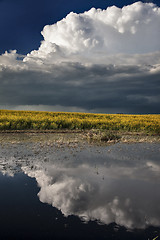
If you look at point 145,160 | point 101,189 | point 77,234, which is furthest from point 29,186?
point 145,160

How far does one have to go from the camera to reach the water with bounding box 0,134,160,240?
2660 millimetres

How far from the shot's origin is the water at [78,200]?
2660 millimetres

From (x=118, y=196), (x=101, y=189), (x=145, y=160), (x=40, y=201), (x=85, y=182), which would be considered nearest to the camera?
(x=40, y=201)

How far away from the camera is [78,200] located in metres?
3.53

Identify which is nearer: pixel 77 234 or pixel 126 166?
pixel 77 234

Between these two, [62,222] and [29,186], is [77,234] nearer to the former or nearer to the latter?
[62,222]

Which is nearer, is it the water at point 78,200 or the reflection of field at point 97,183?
the water at point 78,200

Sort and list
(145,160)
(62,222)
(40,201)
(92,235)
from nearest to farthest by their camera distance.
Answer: (92,235) → (62,222) → (40,201) → (145,160)

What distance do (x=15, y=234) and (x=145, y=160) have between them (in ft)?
18.0

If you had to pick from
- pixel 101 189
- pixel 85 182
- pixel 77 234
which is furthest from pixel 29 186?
pixel 77 234

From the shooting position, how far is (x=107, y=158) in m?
6.99

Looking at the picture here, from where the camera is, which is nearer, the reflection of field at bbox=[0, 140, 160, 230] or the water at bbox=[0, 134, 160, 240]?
the water at bbox=[0, 134, 160, 240]

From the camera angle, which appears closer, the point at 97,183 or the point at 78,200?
the point at 78,200

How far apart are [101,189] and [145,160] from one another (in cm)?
351
